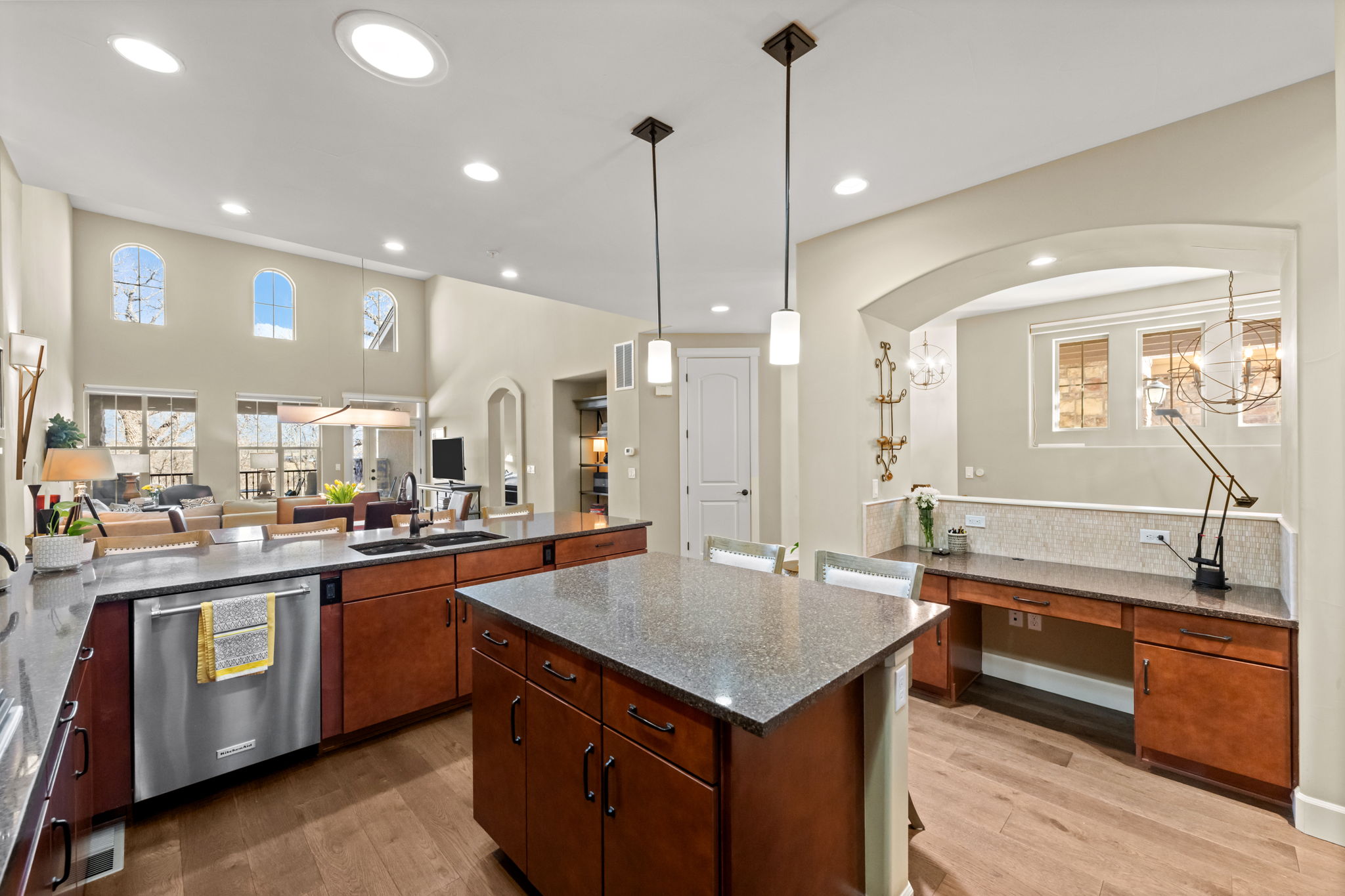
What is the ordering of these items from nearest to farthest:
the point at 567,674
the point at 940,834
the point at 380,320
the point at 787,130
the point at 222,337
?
the point at 567,674
the point at 787,130
the point at 940,834
the point at 222,337
the point at 380,320

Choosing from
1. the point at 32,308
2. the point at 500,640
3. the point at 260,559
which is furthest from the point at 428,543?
the point at 32,308

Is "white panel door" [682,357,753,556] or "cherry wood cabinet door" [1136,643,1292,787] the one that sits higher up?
"white panel door" [682,357,753,556]

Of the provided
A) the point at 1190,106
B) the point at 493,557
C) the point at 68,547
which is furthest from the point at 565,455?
the point at 1190,106

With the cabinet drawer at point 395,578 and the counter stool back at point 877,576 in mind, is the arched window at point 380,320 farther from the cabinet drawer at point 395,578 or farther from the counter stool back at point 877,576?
the counter stool back at point 877,576

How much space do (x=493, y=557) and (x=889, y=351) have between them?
2.49 m

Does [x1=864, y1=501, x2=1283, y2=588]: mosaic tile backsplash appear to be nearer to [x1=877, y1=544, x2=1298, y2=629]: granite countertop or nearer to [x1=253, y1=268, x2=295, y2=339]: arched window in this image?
[x1=877, y1=544, x2=1298, y2=629]: granite countertop

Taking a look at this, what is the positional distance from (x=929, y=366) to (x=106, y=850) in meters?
5.96

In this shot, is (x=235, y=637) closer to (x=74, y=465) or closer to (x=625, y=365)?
(x=74, y=465)

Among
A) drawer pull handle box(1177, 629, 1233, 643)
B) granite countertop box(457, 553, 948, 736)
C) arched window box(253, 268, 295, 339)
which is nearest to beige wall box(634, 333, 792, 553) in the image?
granite countertop box(457, 553, 948, 736)

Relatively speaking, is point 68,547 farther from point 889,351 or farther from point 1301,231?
point 1301,231

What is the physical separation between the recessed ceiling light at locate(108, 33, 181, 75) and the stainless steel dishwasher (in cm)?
175

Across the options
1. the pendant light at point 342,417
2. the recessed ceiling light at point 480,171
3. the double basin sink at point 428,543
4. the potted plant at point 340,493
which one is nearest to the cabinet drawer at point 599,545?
the double basin sink at point 428,543

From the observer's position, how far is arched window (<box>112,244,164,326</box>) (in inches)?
304

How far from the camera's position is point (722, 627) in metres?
1.61
